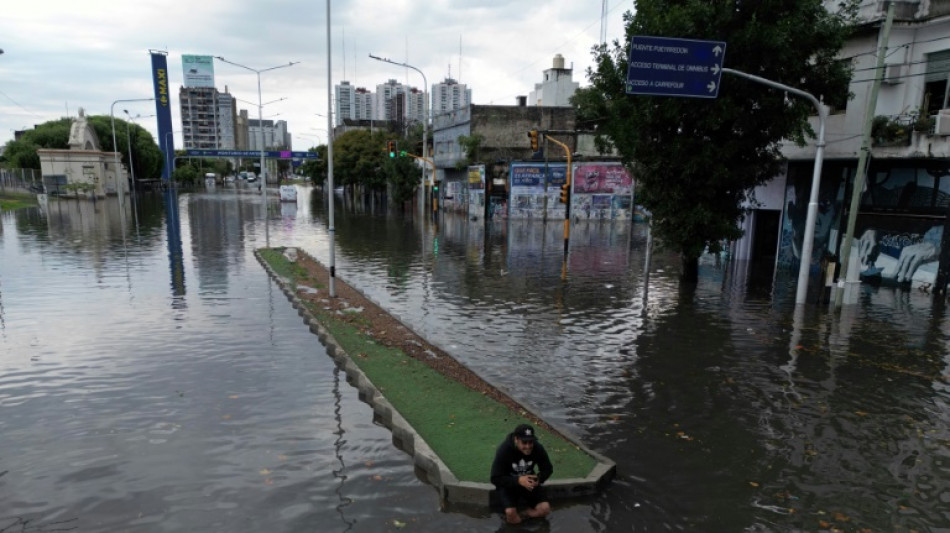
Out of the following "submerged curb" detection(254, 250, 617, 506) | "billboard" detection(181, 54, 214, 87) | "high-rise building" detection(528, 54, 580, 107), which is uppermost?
"billboard" detection(181, 54, 214, 87)

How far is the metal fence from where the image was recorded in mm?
66375

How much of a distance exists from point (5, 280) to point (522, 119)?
39685 millimetres

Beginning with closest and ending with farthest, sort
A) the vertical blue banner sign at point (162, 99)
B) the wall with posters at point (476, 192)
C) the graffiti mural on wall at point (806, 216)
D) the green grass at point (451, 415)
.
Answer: the green grass at point (451, 415), the graffiti mural on wall at point (806, 216), the wall with posters at point (476, 192), the vertical blue banner sign at point (162, 99)

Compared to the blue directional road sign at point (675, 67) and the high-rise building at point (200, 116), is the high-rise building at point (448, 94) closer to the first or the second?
the high-rise building at point (200, 116)

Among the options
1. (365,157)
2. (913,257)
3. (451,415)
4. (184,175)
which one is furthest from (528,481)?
(184,175)

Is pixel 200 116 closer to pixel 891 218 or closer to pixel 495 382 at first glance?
pixel 891 218

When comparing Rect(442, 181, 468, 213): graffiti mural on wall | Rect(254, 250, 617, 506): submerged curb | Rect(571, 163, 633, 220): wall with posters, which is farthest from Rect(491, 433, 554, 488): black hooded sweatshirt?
Rect(442, 181, 468, 213): graffiti mural on wall

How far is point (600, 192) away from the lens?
46000mm

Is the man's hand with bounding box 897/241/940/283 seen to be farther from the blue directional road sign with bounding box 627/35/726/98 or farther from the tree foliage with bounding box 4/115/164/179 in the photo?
the tree foliage with bounding box 4/115/164/179

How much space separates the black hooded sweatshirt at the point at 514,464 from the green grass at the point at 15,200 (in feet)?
190

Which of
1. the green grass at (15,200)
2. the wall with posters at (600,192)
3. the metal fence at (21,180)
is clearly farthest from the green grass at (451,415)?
the metal fence at (21,180)

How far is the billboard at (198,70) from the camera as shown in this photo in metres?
174

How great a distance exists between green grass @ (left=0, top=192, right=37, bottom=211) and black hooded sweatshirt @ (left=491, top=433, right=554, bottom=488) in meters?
58.0

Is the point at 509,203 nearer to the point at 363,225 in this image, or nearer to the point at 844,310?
the point at 363,225
